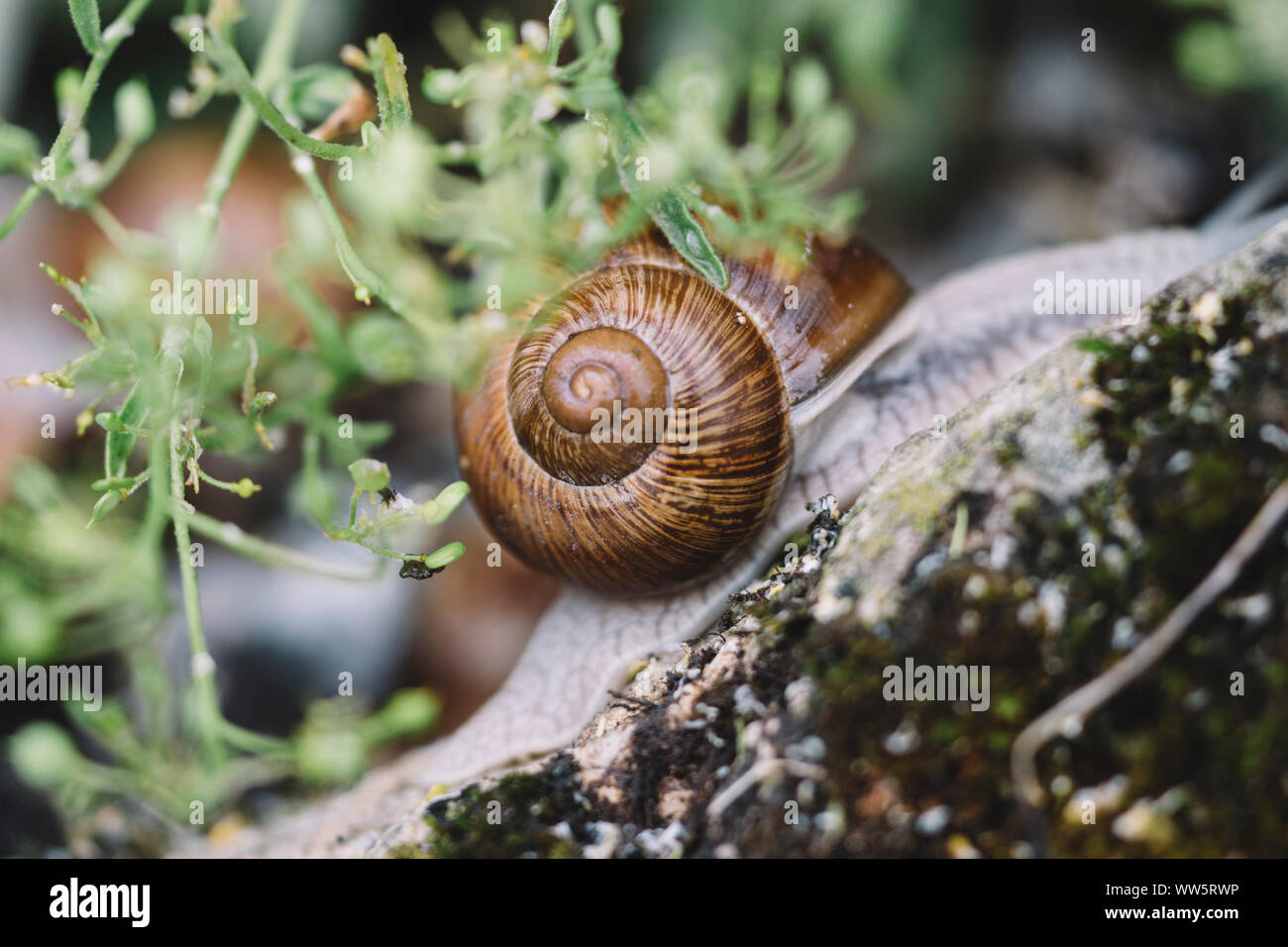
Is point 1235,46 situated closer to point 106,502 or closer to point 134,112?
point 134,112

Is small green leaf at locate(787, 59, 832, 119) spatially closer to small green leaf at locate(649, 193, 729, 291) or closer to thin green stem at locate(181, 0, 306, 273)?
small green leaf at locate(649, 193, 729, 291)

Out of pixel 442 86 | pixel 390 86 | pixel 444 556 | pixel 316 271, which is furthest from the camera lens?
pixel 316 271

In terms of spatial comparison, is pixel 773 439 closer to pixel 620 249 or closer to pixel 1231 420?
pixel 620 249

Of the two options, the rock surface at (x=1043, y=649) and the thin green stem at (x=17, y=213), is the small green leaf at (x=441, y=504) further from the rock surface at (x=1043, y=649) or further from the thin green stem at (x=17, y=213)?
the thin green stem at (x=17, y=213)

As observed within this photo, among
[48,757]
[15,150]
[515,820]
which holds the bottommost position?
[515,820]

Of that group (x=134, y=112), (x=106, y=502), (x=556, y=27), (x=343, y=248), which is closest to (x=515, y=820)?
(x=106, y=502)
